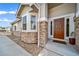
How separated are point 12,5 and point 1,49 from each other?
1.33 metres

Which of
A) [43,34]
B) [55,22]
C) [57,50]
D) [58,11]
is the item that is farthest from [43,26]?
[57,50]

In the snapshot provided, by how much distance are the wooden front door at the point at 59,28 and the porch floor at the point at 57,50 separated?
0.26m

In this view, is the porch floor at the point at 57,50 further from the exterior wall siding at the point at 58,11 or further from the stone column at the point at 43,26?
the exterior wall siding at the point at 58,11

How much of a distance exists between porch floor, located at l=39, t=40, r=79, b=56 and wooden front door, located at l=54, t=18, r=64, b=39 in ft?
0.85

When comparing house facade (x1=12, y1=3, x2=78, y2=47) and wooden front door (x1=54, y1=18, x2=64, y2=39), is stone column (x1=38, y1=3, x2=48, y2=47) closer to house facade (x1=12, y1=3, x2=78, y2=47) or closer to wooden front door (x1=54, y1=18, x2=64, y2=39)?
house facade (x1=12, y1=3, x2=78, y2=47)

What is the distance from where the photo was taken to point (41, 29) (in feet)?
15.6

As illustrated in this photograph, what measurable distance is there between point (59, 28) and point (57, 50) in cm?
84

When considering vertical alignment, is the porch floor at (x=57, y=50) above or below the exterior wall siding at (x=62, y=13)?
below

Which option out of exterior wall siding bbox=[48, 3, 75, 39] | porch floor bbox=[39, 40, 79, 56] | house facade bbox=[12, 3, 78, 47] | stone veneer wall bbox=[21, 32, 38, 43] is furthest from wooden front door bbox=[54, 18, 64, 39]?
stone veneer wall bbox=[21, 32, 38, 43]

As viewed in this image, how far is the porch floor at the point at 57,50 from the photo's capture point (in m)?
3.41

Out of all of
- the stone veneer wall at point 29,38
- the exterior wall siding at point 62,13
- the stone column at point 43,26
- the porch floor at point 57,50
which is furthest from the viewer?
the stone veneer wall at point 29,38

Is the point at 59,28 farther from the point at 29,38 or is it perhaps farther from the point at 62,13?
the point at 29,38

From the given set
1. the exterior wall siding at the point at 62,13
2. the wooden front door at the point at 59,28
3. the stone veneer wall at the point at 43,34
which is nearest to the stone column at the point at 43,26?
the stone veneer wall at the point at 43,34

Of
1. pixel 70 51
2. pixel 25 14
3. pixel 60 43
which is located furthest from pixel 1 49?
pixel 25 14
